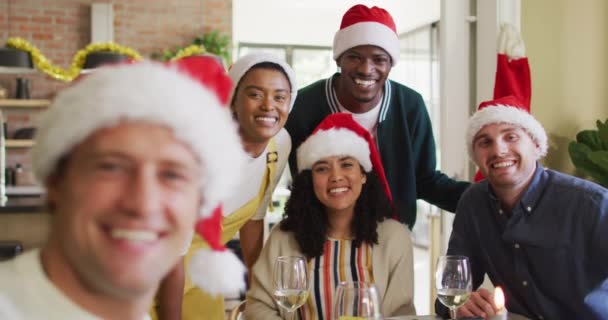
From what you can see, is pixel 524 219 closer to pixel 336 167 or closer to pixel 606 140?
pixel 336 167

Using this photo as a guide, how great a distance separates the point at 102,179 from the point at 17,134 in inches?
244

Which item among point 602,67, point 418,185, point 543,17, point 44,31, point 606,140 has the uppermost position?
point 44,31

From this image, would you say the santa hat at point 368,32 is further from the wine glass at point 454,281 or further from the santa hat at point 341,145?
the wine glass at point 454,281

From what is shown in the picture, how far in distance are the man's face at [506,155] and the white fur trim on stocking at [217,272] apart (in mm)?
1411

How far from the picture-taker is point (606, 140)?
2.90 m

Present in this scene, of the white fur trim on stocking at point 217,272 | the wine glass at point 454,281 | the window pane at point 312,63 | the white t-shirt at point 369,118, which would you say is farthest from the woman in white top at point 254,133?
the window pane at point 312,63

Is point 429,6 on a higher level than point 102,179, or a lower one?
higher

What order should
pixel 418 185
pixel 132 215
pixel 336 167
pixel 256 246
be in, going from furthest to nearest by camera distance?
pixel 418 185
pixel 256 246
pixel 336 167
pixel 132 215

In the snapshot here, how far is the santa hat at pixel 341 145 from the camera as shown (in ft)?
7.57

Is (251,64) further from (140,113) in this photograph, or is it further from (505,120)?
(140,113)

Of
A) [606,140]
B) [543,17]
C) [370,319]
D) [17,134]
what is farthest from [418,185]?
[17,134]

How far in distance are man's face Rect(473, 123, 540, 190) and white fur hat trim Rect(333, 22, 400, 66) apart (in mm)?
564

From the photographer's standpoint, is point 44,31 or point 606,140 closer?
point 606,140

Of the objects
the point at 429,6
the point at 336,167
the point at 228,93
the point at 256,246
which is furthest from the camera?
the point at 429,6
